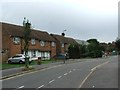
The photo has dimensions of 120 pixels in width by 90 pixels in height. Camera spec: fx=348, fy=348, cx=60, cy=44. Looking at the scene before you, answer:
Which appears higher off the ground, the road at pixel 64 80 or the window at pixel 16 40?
the window at pixel 16 40

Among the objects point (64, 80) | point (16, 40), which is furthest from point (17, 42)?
point (64, 80)

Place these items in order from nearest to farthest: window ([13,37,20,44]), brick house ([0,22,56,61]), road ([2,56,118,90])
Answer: road ([2,56,118,90]) → brick house ([0,22,56,61]) → window ([13,37,20,44])

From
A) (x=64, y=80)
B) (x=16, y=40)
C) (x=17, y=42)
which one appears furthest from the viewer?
(x=17, y=42)

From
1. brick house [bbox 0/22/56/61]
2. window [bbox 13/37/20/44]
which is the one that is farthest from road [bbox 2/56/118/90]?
window [bbox 13/37/20/44]

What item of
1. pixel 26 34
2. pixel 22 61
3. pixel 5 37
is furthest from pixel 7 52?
pixel 26 34

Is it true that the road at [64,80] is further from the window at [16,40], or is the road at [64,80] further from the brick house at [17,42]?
the window at [16,40]

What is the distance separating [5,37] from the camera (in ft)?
216

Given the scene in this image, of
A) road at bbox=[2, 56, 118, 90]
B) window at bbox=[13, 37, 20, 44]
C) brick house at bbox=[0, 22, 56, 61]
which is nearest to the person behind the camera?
road at bbox=[2, 56, 118, 90]

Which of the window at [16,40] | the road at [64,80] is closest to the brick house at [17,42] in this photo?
the window at [16,40]

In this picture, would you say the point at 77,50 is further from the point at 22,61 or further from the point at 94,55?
the point at 22,61

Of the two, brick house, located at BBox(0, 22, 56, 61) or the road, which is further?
brick house, located at BBox(0, 22, 56, 61)

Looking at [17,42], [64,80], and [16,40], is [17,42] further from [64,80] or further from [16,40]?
[64,80]

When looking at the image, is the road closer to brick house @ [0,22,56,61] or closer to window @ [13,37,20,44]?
brick house @ [0,22,56,61]

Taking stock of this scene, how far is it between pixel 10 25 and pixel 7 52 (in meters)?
8.70
